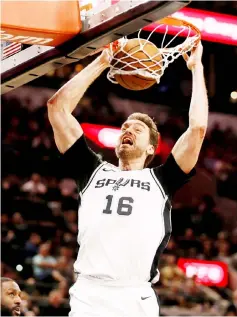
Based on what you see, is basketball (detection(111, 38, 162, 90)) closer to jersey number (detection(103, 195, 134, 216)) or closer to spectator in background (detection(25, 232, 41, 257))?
jersey number (detection(103, 195, 134, 216))

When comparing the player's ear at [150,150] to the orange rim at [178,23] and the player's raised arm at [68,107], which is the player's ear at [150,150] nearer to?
the player's raised arm at [68,107]

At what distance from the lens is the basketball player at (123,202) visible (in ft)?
14.0

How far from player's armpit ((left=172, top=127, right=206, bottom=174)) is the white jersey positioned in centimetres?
5

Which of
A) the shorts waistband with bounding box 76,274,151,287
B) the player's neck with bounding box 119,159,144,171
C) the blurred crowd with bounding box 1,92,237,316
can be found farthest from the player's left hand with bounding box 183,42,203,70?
the blurred crowd with bounding box 1,92,237,316

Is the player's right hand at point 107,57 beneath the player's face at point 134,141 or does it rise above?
above

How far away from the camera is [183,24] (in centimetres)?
476

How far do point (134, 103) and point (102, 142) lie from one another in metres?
2.01

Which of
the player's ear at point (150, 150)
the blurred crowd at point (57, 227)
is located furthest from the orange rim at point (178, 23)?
the blurred crowd at point (57, 227)

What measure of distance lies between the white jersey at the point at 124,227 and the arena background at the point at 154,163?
4397mm

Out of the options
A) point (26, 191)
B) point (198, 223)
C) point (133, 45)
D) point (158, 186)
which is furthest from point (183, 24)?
point (198, 223)

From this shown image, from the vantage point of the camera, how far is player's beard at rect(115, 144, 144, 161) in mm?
4562

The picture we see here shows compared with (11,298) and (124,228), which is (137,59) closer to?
(124,228)

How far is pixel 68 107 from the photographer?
4.67 metres

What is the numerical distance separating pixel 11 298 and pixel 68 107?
1.89 m
